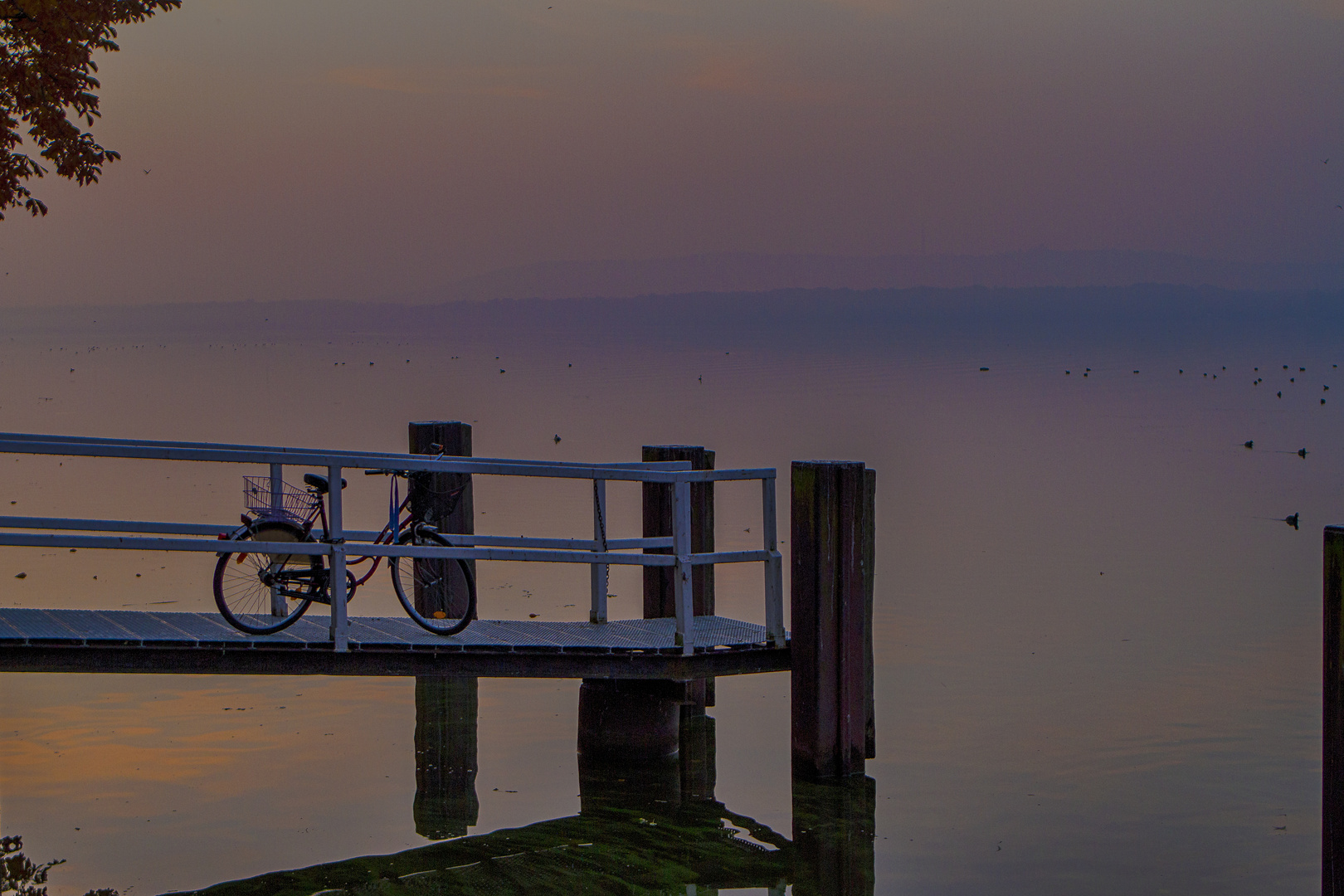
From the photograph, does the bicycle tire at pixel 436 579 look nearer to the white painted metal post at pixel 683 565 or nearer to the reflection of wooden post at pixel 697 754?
the white painted metal post at pixel 683 565

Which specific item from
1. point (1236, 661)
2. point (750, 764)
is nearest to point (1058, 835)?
point (750, 764)

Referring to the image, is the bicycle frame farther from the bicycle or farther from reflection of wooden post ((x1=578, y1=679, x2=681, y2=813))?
reflection of wooden post ((x1=578, y1=679, x2=681, y2=813))

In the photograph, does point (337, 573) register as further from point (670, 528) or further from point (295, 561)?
point (670, 528)

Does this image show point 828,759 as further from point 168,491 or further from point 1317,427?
point 1317,427

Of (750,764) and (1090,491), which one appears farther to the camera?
(1090,491)

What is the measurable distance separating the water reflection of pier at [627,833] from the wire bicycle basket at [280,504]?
237 centimetres

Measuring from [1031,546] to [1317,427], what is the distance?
2292 cm

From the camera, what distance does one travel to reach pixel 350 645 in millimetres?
9859

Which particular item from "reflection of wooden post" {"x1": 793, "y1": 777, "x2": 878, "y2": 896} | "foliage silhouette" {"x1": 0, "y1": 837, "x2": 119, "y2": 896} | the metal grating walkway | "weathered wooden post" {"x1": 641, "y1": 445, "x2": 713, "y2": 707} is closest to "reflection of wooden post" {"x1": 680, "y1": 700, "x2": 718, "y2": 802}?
"weathered wooden post" {"x1": 641, "y1": 445, "x2": 713, "y2": 707}

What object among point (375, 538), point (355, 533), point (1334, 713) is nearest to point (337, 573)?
point (375, 538)

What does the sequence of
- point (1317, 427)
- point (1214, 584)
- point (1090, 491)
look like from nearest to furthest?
point (1214, 584)
point (1090, 491)
point (1317, 427)

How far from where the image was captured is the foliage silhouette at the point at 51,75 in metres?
12.1

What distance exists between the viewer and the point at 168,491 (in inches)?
1087

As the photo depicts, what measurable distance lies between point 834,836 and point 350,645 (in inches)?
143
